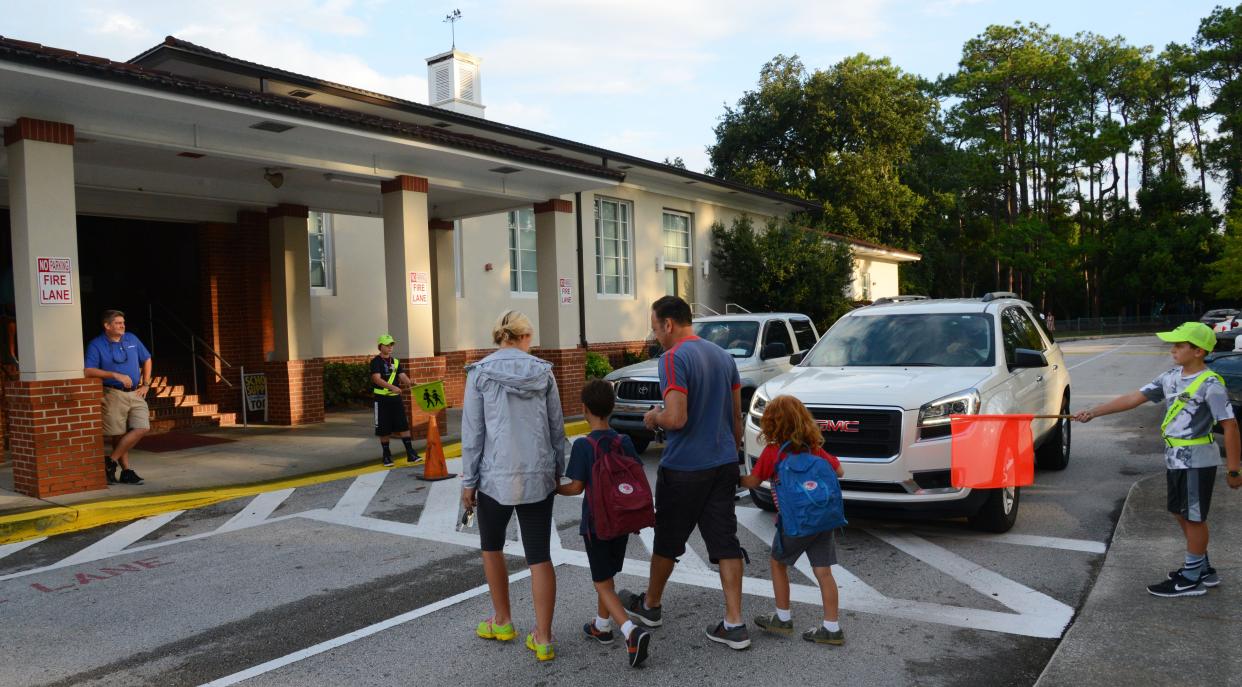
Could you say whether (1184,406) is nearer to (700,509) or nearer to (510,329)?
(700,509)

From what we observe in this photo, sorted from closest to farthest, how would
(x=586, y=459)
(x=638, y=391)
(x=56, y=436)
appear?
(x=586, y=459) → (x=56, y=436) → (x=638, y=391)

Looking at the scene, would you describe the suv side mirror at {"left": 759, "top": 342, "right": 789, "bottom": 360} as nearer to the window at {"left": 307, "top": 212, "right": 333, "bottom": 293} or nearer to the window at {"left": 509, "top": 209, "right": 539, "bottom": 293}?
the window at {"left": 509, "top": 209, "right": 539, "bottom": 293}

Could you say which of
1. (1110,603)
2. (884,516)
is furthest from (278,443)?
(1110,603)

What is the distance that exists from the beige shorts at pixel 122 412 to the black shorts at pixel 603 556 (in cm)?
724

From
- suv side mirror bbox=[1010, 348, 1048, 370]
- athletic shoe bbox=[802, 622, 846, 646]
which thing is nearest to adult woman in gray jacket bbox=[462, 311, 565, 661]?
athletic shoe bbox=[802, 622, 846, 646]

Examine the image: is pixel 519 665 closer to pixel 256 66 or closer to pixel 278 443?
pixel 278 443

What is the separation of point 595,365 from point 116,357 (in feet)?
33.1

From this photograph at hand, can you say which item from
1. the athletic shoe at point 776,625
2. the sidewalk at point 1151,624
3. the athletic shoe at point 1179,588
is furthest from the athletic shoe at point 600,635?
the athletic shoe at point 1179,588

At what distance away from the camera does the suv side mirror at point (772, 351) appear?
10.4 meters

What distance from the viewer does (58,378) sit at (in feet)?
28.4

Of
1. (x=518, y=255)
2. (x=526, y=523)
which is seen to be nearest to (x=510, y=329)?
(x=526, y=523)

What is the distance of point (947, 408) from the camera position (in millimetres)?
6207

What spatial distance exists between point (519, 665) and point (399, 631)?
92cm

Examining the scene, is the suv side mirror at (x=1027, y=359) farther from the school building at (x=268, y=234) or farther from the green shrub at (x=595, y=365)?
the green shrub at (x=595, y=365)
